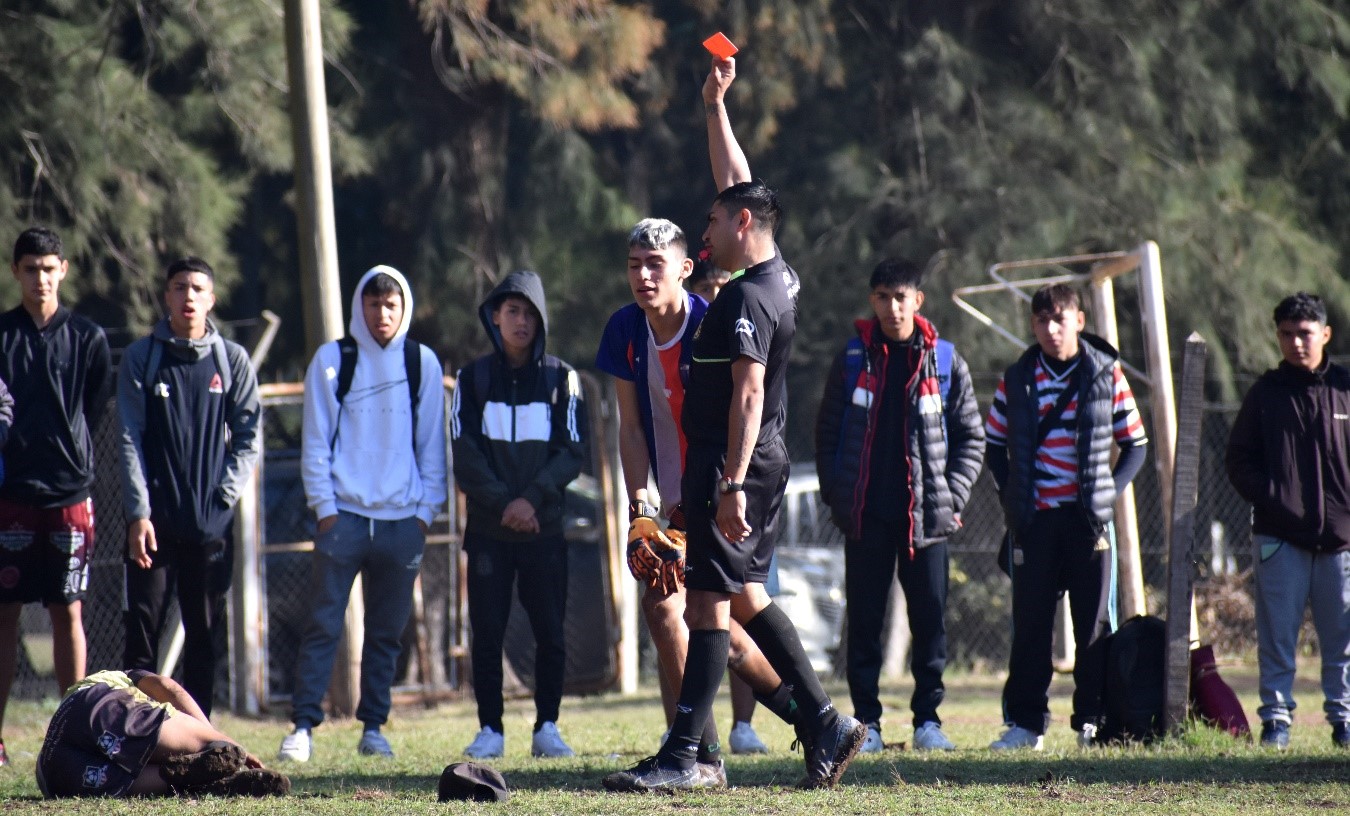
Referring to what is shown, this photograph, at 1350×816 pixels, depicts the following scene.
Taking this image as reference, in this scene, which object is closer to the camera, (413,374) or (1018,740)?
(1018,740)

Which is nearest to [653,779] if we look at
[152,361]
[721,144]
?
[721,144]

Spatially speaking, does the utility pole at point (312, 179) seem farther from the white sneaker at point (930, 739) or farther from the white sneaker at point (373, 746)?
the white sneaker at point (930, 739)

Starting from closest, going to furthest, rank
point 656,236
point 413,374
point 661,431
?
point 656,236
point 661,431
point 413,374

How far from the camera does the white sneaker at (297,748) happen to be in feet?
21.2

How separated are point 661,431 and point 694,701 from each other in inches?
45.8

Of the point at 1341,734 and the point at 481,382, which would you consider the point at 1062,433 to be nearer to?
the point at 1341,734

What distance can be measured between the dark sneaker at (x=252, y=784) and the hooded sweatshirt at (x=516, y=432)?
209 centimetres

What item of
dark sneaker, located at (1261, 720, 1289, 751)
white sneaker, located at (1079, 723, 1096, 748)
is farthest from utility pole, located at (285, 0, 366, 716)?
dark sneaker, located at (1261, 720, 1289, 751)

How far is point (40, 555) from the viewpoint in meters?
6.48

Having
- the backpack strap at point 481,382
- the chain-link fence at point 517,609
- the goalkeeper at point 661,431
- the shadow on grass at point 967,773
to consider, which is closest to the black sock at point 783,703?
the goalkeeper at point 661,431

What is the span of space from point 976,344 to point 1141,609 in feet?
12.5

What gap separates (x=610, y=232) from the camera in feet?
41.4

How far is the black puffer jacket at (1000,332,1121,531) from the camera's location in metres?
6.59

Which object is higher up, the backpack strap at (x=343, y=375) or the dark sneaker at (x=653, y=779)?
the backpack strap at (x=343, y=375)
